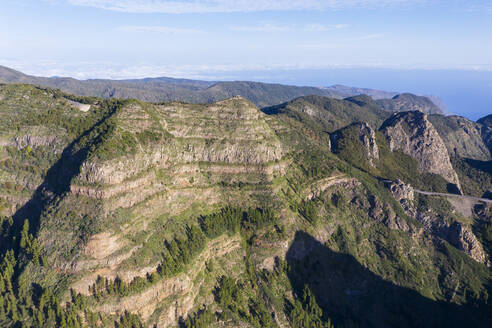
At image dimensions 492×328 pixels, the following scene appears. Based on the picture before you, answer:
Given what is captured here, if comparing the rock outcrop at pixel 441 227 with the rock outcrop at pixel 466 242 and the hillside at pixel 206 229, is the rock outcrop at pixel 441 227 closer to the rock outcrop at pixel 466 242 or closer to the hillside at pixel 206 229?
the rock outcrop at pixel 466 242

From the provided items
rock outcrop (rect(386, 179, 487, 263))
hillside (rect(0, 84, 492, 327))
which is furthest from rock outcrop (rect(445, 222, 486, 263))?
hillside (rect(0, 84, 492, 327))

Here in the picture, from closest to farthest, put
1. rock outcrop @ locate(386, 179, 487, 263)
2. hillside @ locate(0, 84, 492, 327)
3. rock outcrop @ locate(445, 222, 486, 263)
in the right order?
hillside @ locate(0, 84, 492, 327)
rock outcrop @ locate(445, 222, 486, 263)
rock outcrop @ locate(386, 179, 487, 263)

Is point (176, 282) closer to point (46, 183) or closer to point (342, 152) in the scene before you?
point (46, 183)

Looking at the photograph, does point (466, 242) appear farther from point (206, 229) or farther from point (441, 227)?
point (206, 229)

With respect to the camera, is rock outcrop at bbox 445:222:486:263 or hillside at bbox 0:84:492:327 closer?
hillside at bbox 0:84:492:327

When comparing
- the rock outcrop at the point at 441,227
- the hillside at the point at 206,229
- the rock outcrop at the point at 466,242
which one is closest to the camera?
the hillside at the point at 206,229

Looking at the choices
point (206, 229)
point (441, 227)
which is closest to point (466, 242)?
point (441, 227)

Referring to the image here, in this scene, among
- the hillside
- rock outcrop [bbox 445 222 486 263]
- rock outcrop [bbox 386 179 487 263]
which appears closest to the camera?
the hillside

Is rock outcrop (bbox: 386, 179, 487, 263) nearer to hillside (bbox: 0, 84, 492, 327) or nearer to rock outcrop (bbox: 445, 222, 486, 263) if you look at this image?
rock outcrop (bbox: 445, 222, 486, 263)

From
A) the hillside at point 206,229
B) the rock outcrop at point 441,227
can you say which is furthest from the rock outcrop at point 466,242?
the hillside at point 206,229
